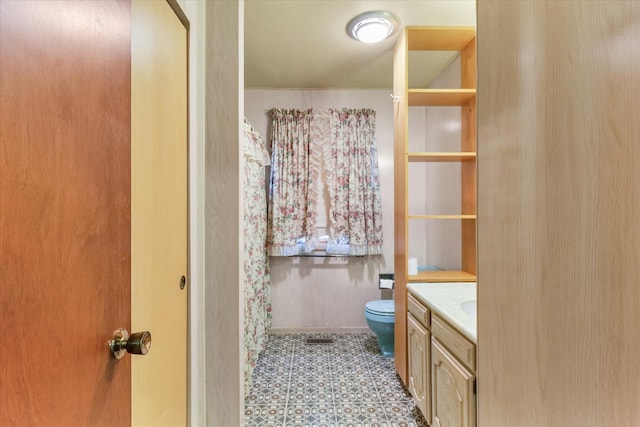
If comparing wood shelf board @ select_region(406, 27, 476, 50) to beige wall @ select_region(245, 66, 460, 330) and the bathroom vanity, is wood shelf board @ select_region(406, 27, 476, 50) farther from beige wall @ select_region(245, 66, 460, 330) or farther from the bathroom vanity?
the bathroom vanity

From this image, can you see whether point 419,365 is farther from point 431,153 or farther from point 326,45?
point 326,45

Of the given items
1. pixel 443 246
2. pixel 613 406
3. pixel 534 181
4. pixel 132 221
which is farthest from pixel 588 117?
pixel 443 246

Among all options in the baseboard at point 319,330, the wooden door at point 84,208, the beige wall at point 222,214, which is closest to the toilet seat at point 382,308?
the baseboard at point 319,330

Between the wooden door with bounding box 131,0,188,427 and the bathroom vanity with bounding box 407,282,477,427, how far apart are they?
1.11 m

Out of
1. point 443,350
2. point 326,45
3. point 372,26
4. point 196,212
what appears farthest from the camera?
point 326,45

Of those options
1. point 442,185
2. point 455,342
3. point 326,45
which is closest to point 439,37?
point 326,45

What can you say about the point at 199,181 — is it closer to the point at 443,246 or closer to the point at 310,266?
the point at 310,266

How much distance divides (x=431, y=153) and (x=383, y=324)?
57.2 inches

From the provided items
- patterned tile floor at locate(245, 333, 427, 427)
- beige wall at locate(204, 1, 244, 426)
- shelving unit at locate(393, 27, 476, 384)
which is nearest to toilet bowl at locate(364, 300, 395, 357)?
patterned tile floor at locate(245, 333, 427, 427)

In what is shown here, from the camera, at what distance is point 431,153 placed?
6.57 feet

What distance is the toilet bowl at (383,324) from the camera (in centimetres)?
246

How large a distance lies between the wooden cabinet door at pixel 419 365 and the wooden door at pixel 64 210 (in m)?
1.46

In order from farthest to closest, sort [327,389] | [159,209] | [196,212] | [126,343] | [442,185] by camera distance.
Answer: [442,185], [327,389], [196,212], [159,209], [126,343]

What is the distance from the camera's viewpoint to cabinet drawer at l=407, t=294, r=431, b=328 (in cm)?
163
